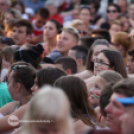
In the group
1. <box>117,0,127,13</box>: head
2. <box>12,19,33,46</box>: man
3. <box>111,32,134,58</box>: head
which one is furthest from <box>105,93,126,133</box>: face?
<box>117,0,127,13</box>: head

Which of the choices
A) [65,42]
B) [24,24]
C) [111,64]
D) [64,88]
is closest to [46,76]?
[64,88]

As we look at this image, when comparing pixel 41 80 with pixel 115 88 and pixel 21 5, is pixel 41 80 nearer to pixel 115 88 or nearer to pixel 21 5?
pixel 115 88

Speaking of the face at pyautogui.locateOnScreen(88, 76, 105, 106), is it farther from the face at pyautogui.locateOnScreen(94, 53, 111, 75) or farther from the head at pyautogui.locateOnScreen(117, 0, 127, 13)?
the head at pyautogui.locateOnScreen(117, 0, 127, 13)

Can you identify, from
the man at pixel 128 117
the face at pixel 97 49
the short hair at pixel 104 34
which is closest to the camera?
the man at pixel 128 117

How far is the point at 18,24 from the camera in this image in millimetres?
7195

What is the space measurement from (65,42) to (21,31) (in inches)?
48.5

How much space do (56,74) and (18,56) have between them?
1.65 meters

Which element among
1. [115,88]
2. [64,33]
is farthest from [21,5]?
[115,88]

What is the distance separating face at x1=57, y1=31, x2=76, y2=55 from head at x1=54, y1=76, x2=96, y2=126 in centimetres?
379

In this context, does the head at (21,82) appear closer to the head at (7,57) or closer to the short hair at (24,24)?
the head at (7,57)

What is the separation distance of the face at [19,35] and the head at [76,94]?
4.55 metres

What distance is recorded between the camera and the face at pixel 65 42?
6.59 m

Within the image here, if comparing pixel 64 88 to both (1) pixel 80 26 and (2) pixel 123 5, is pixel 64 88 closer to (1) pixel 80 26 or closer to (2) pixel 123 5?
(1) pixel 80 26

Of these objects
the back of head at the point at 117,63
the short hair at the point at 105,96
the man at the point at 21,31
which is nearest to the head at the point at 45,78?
the short hair at the point at 105,96
